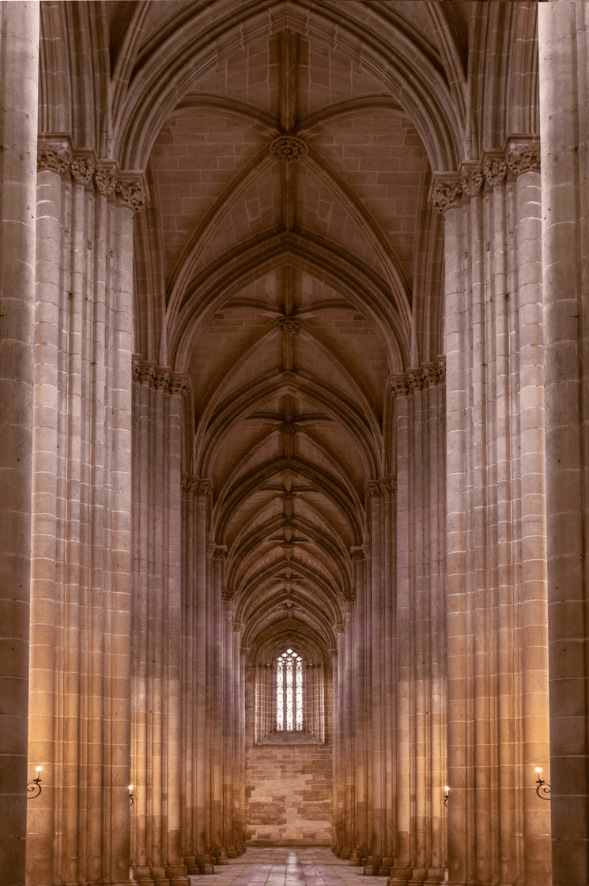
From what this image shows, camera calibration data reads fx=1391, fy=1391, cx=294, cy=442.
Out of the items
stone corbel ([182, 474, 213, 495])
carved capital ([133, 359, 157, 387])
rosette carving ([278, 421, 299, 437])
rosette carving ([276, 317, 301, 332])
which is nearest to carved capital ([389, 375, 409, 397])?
rosette carving ([276, 317, 301, 332])

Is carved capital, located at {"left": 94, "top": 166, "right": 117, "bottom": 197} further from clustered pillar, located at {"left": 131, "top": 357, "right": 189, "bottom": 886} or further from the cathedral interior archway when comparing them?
clustered pillar, located at {"left": 131, "top": 357, "right": 189, "bottom": 886}

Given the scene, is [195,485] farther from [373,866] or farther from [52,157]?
[52,157]

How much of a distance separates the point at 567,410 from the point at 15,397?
549 centimetres

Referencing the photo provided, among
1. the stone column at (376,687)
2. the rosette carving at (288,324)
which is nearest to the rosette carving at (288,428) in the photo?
the stone column at (376,687)

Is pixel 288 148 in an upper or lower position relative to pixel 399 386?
upper

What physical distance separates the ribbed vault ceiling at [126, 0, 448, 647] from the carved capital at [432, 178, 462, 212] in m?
3.39

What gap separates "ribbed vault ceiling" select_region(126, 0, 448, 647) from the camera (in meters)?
30.3

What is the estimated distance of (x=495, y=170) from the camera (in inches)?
936

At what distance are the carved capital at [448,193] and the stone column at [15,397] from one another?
11.7m

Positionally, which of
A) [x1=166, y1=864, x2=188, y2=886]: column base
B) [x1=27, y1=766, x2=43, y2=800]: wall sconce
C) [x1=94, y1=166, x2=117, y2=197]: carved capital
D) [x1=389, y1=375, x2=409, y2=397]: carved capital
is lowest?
[x1=166, y1=864, x2=188, y2=886]: column base

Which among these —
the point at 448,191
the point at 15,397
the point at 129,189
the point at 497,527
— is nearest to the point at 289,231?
the point at 448,191

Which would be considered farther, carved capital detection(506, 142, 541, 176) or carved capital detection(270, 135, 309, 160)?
carved capital detection(270, 135, 309, 160)

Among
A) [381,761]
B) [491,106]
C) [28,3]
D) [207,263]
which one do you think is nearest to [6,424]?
[28,3]

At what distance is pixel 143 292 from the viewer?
33.8 m
